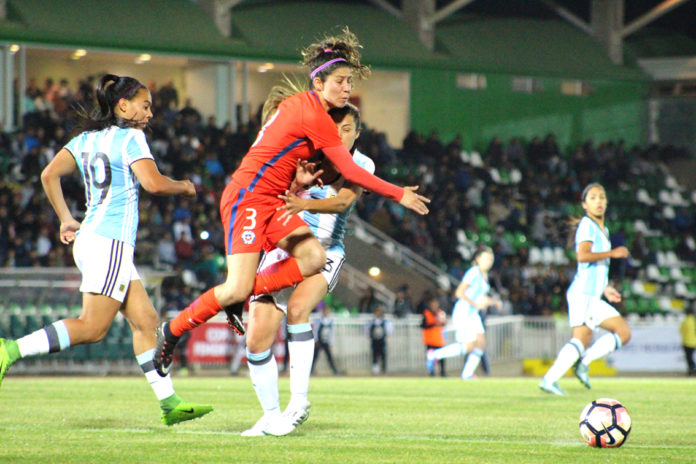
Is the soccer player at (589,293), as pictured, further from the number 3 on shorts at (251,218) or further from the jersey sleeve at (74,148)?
the jersey sleeve at (74,148)

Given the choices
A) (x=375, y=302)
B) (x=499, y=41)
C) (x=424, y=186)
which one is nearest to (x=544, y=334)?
(x=375, y=302)

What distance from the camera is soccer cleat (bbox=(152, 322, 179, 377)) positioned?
686 cm

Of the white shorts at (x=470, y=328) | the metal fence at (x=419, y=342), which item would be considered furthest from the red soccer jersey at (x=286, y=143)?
the metal fence at (x=419, y=342)

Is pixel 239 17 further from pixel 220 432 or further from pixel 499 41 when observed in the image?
pixel 220 432

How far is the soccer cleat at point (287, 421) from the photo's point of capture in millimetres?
6668

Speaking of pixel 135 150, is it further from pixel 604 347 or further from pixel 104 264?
pixel 604 347

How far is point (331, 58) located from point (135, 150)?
56.1 inches

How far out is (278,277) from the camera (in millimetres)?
6992

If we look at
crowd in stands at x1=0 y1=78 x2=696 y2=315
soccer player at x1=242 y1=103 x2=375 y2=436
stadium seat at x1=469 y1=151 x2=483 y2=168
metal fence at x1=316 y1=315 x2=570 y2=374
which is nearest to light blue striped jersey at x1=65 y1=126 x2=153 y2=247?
soccer player at x1=242 y1=103 x2=375 y2=436

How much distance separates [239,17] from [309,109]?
978 inches

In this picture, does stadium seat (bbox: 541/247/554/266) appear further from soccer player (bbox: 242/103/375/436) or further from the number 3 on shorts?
the number 3 on shorts

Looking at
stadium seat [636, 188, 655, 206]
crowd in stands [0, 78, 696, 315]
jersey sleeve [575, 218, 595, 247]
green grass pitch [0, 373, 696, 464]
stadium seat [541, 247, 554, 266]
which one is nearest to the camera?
green grass pitch [0, 373, 696, 464]

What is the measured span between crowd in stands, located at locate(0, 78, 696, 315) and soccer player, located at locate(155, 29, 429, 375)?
13.4 meters

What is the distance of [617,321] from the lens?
38.2 feet
